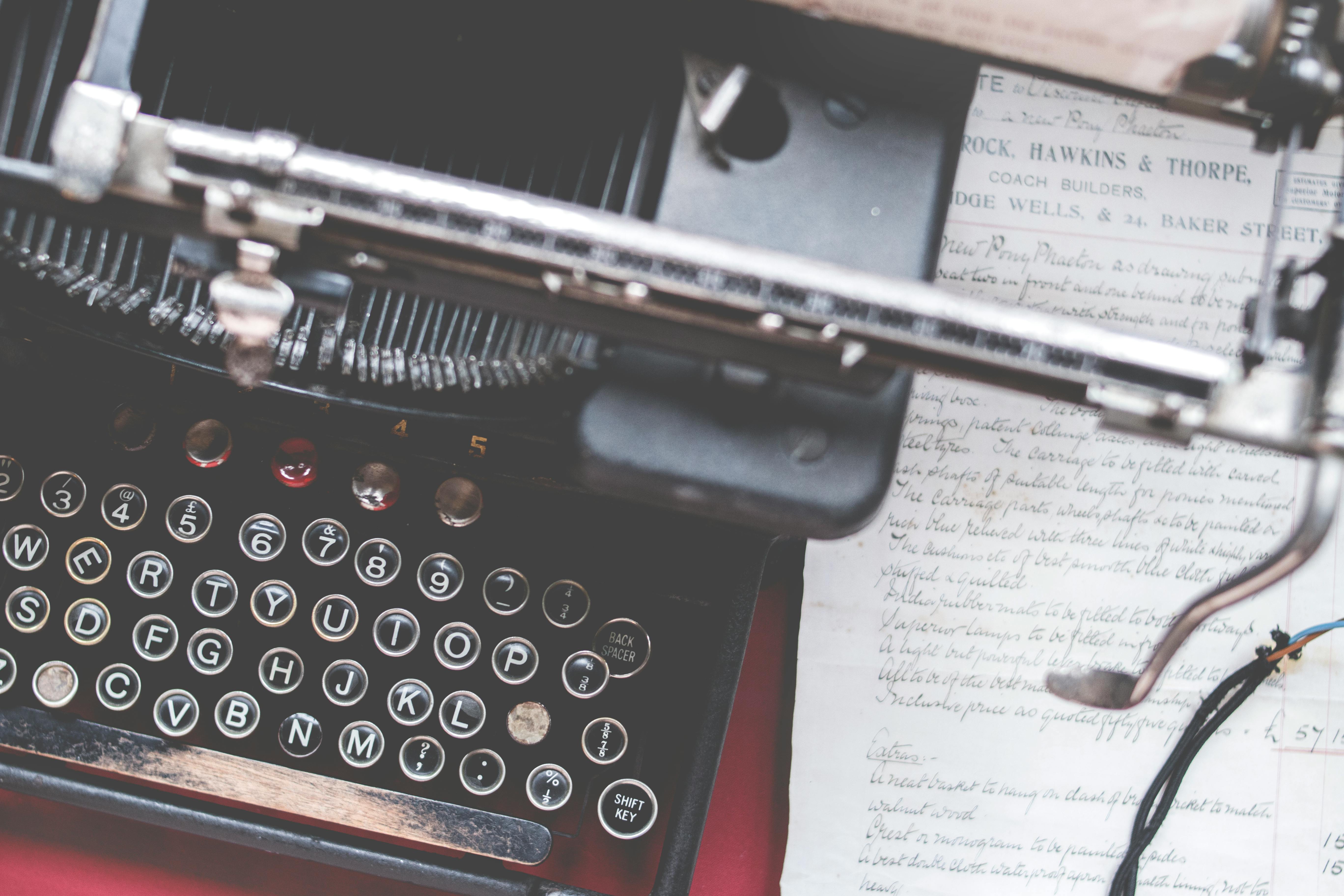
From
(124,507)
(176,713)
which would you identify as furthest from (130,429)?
(176,713)

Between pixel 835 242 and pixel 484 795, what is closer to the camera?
pixel 835 242

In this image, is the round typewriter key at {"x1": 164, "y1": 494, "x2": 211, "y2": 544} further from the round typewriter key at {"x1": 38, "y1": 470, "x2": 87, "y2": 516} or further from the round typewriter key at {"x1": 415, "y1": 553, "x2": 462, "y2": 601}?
the round typewriter key at {"x1": 415, "y1": 553, "x2": 462, "y2": 601}

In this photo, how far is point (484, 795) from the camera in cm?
98

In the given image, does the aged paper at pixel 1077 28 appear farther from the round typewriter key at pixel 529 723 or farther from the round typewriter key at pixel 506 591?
the round typewriter key at pixel 529 723

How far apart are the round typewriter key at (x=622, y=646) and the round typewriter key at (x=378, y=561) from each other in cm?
21

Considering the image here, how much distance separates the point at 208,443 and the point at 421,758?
0.37m

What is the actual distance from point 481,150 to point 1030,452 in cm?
68

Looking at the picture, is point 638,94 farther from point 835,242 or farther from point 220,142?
point 220,142

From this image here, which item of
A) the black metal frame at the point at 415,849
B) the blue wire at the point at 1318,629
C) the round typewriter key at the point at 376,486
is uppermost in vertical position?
the blue wire at the point at 1318,629

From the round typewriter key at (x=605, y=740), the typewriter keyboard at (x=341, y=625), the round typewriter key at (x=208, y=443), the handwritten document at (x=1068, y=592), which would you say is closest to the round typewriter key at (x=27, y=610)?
the typewriter keyboard at (x=341, y=625)

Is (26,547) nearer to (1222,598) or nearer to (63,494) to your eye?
(63,494)

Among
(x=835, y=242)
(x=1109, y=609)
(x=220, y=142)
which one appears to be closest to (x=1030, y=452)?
(x=1109, y=609)

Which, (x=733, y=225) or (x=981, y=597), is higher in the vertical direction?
(x=733, y=225)

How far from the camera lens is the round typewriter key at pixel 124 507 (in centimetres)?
97
